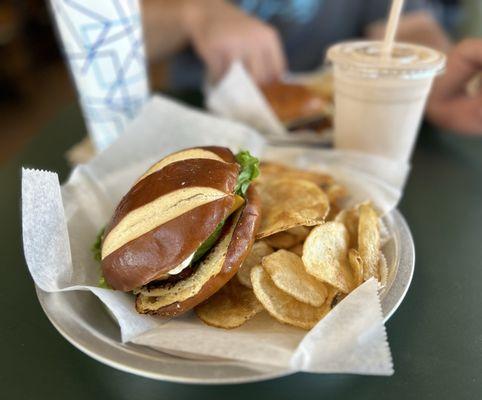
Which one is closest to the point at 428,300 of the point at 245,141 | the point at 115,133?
the point at 245,141

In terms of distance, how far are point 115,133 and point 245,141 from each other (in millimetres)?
342

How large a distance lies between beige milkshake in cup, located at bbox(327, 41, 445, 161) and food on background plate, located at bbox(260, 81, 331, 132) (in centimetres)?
21

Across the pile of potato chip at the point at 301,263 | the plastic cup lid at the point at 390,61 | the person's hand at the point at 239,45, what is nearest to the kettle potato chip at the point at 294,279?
the pile of potato chip at the point at 301,263

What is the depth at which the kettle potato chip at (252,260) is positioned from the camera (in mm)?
658

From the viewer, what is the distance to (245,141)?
42.0 inches

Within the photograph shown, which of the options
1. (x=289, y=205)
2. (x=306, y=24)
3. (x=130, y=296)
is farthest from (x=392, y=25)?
(x=306, y=24)

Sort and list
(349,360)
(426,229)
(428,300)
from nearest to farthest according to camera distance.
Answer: (349,360)
(428,300)
(426,229)

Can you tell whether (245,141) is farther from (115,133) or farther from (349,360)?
(349,360)

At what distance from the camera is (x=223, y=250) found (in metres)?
0.60

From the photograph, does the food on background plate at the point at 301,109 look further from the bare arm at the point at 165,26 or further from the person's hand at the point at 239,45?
the bare arm at the point at 165,26

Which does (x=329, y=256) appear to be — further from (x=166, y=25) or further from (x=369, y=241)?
(x=166, y=25)

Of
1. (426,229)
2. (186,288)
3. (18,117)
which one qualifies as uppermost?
(186,288)

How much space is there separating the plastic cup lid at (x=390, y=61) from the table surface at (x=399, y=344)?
282 millimetres

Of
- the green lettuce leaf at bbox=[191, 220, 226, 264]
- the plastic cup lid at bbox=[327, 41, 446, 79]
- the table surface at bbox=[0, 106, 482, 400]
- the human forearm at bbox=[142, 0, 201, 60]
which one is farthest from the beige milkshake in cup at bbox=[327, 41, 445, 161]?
the human forearm at bbox=[142, 0, 201, 60]
